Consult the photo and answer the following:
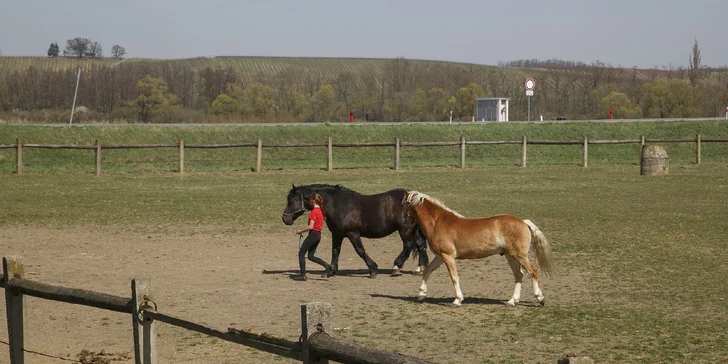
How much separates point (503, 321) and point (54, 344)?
194 inches

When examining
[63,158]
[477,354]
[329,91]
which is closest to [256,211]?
[477,354]

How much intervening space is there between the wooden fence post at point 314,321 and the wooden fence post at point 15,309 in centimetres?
363

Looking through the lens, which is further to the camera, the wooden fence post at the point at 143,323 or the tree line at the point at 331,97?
the tree line at the point at 331,97

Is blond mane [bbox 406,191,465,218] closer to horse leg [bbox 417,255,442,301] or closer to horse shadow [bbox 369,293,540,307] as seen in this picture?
horse leg [bbox 417,255,442,301]

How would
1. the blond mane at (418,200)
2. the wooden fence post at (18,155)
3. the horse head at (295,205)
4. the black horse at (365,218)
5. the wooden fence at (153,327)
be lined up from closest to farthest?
the wooden fence at (153,327), the blond mane at (418,200), the horse head at (295,205), the black horse at (365,218), the wooden fence post at (18,155)

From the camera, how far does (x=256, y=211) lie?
2284 cm

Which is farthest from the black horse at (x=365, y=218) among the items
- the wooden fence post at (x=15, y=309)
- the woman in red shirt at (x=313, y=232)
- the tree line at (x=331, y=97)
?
the tree line at (x=331, y=97)

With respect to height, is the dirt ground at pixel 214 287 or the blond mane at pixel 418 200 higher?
the blond mane at pixel 418 200

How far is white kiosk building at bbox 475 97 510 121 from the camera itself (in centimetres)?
6384

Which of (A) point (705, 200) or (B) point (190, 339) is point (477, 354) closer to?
(B) point (190, 339)

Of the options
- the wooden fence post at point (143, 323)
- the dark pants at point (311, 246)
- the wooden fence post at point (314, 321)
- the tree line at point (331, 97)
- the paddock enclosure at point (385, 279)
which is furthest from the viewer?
the tree line at point (331, 97)

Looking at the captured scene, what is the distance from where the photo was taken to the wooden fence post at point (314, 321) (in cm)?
497

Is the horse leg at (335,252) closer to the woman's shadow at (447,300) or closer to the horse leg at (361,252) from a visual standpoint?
the horse leg at (361,252)

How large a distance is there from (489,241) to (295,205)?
345cm
